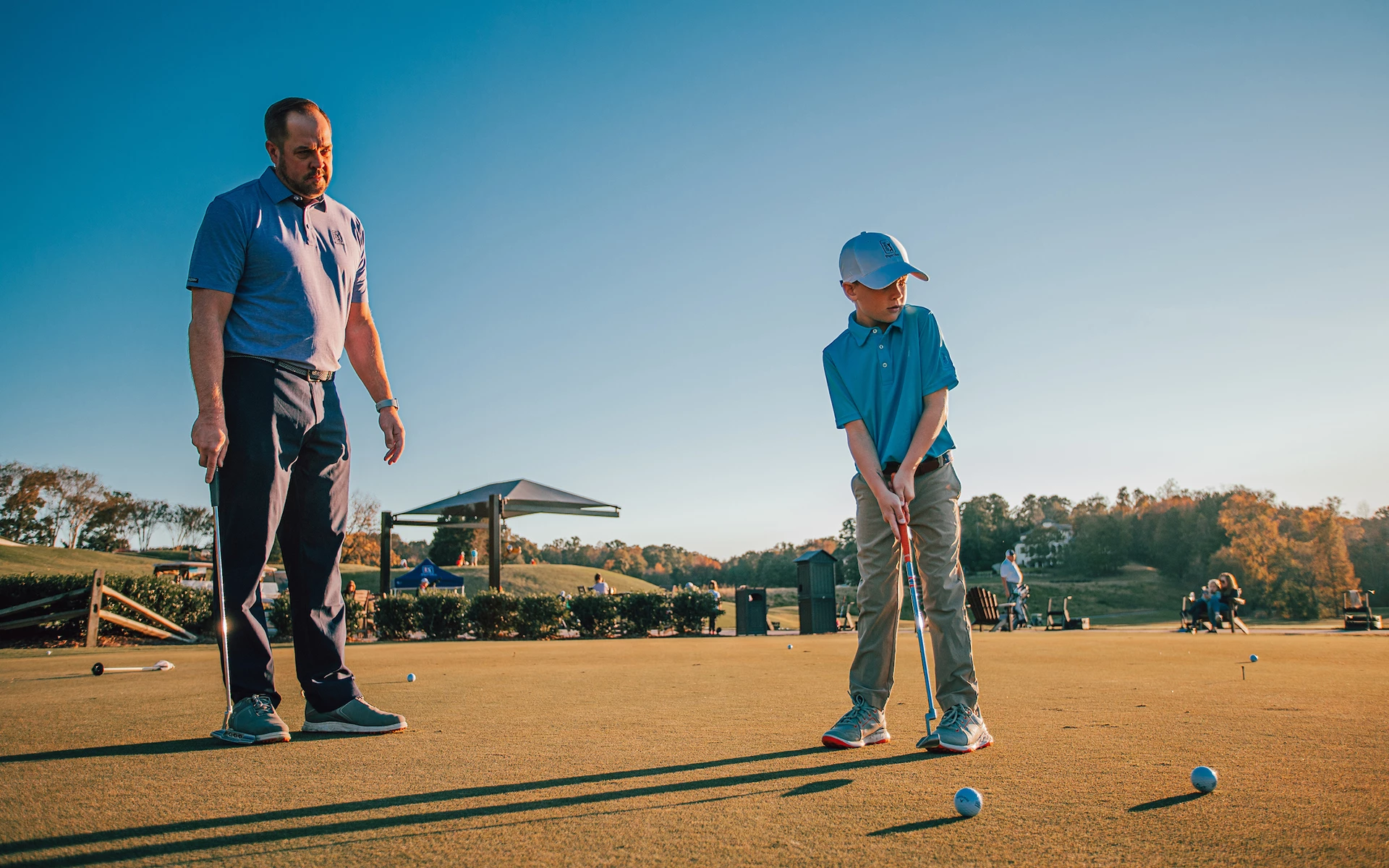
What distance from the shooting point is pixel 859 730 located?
9.64 feet

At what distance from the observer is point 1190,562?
65688mm

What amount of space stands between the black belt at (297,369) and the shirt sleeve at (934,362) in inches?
97.8

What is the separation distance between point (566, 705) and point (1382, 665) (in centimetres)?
717

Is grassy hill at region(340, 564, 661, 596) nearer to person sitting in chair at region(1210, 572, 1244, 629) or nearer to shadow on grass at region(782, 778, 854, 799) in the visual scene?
person sitting in chair at region(1210, 572, 1244, 629)

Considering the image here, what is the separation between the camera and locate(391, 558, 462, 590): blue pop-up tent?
2511 cm

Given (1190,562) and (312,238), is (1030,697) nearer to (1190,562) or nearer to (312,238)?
(312,238)

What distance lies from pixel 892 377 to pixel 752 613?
1493 cm

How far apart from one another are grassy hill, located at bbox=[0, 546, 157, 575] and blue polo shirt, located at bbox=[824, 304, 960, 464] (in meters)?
33.8

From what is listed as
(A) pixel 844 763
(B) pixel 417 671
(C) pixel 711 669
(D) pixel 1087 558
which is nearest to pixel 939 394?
(A) pixel 844 763

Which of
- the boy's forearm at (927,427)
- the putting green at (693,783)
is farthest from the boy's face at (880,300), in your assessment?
the putting green at (693,783)

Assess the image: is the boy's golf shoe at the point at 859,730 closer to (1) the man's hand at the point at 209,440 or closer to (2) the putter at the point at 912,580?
(2) the putter at the point at 912,580

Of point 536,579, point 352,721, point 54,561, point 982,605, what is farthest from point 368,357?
point 54,561

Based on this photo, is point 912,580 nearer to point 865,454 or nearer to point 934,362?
point 865,454

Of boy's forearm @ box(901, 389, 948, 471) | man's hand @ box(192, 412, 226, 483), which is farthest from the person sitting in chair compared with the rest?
man's hand @ box(192, 412, 226, 483)
